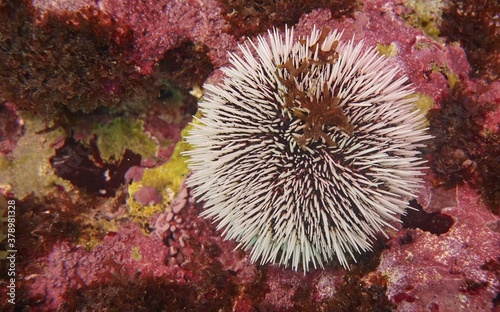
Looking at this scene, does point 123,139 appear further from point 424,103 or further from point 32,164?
point 424,103

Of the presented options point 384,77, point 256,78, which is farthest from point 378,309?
point 256,78

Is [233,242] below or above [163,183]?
below

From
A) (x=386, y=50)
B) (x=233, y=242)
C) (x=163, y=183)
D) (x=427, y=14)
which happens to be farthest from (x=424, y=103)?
(x=163, y=183)

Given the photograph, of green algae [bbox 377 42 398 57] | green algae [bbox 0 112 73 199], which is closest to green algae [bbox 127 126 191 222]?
green algae [bbox 0 112 73 199]

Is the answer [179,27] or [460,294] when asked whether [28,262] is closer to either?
[179,27]

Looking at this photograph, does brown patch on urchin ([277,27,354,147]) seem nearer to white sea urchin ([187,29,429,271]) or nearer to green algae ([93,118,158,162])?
white sea urchin ([187,29,429,271])

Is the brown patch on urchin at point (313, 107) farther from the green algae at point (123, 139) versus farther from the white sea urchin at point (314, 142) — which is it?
the green algae at point (123, 139)
